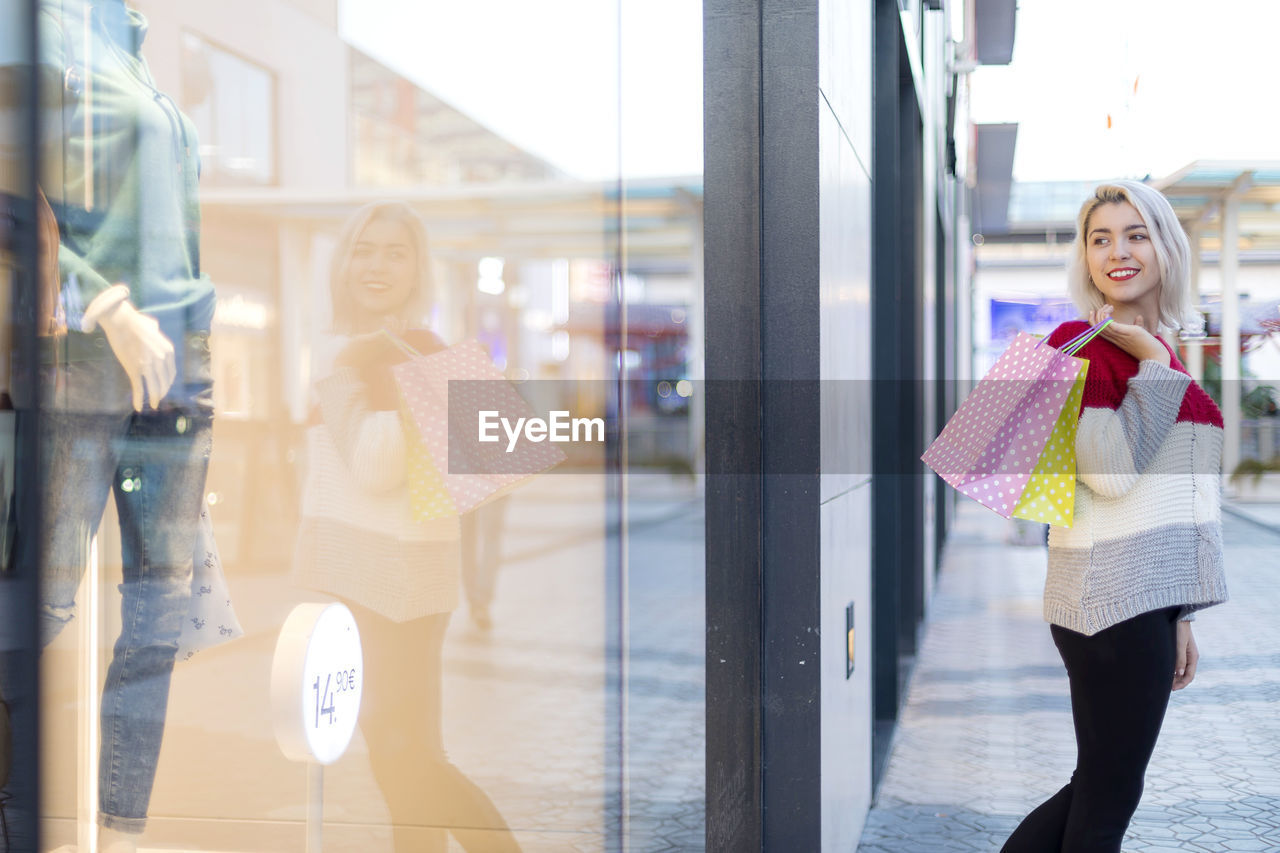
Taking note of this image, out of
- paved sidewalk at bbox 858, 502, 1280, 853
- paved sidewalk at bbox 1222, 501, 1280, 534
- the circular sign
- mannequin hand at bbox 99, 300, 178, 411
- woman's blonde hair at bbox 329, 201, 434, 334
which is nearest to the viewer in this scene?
the circular sign

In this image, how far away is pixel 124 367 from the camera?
6.35 feet

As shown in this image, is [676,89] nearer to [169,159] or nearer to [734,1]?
[734,1]

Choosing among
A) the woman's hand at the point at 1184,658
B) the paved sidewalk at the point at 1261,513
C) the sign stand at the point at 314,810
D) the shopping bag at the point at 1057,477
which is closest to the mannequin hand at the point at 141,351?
the sign stand at the point at 314,810

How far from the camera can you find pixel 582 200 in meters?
2.51

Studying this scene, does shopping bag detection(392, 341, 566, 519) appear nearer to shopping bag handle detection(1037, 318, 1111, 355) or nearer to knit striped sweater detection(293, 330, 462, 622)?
knit striped sweater detection(293, 330, 462, 622)

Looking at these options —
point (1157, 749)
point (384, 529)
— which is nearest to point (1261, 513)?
point (1157, 749)

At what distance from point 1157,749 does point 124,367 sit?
3.23 m

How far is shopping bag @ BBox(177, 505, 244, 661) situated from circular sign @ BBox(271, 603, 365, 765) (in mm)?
543

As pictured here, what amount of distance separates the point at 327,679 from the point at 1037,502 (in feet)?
4.40

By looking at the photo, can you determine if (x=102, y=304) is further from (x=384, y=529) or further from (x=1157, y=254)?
(x=1157, y=254)

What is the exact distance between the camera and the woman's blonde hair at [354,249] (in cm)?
202

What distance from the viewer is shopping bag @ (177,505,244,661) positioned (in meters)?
2.18

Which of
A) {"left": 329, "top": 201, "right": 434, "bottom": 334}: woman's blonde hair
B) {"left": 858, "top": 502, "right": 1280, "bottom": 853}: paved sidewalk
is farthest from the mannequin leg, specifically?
{"left": 858, "top": 502, "right": 1280, "bottom": 853}: paved sidewalk

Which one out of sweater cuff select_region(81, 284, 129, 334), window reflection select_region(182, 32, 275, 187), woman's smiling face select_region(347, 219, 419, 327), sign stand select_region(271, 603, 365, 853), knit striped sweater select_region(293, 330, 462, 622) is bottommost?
sign stand select_region(271, 603, 365, 853)
